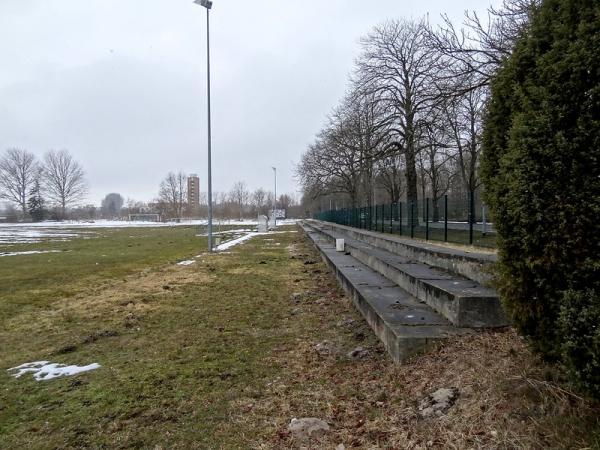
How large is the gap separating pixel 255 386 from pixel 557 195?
111 inches

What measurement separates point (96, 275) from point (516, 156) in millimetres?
11091

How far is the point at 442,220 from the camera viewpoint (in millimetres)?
12961

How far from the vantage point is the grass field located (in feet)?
7.78

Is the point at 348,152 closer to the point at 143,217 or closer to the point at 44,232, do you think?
the point at 44,232

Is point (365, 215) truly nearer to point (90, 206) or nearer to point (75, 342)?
point (75, 342)

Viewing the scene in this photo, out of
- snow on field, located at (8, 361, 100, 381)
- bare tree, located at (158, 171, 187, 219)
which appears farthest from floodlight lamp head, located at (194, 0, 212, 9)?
bare tree, located at (158, 171, 187, 219)

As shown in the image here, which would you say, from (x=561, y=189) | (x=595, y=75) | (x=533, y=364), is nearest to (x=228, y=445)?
(x=533, y=364)

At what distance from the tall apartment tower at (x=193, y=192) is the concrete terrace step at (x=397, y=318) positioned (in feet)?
333

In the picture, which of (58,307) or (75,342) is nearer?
(75,342)

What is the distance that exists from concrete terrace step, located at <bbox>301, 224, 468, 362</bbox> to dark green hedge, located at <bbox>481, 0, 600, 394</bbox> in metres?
1.22

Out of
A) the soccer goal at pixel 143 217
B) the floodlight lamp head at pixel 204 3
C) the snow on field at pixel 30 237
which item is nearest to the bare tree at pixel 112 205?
the soccer goal at pixel 143 217

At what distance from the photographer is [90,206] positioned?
111562 millimetres

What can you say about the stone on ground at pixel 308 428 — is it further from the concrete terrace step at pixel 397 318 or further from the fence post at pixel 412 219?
the fence post at pixel 412 219

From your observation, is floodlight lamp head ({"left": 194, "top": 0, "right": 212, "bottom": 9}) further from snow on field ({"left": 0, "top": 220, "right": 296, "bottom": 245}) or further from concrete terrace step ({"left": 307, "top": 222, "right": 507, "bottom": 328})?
snow on field ({"left": 0, "top": 220, "right": 296, "bottom": 245})
